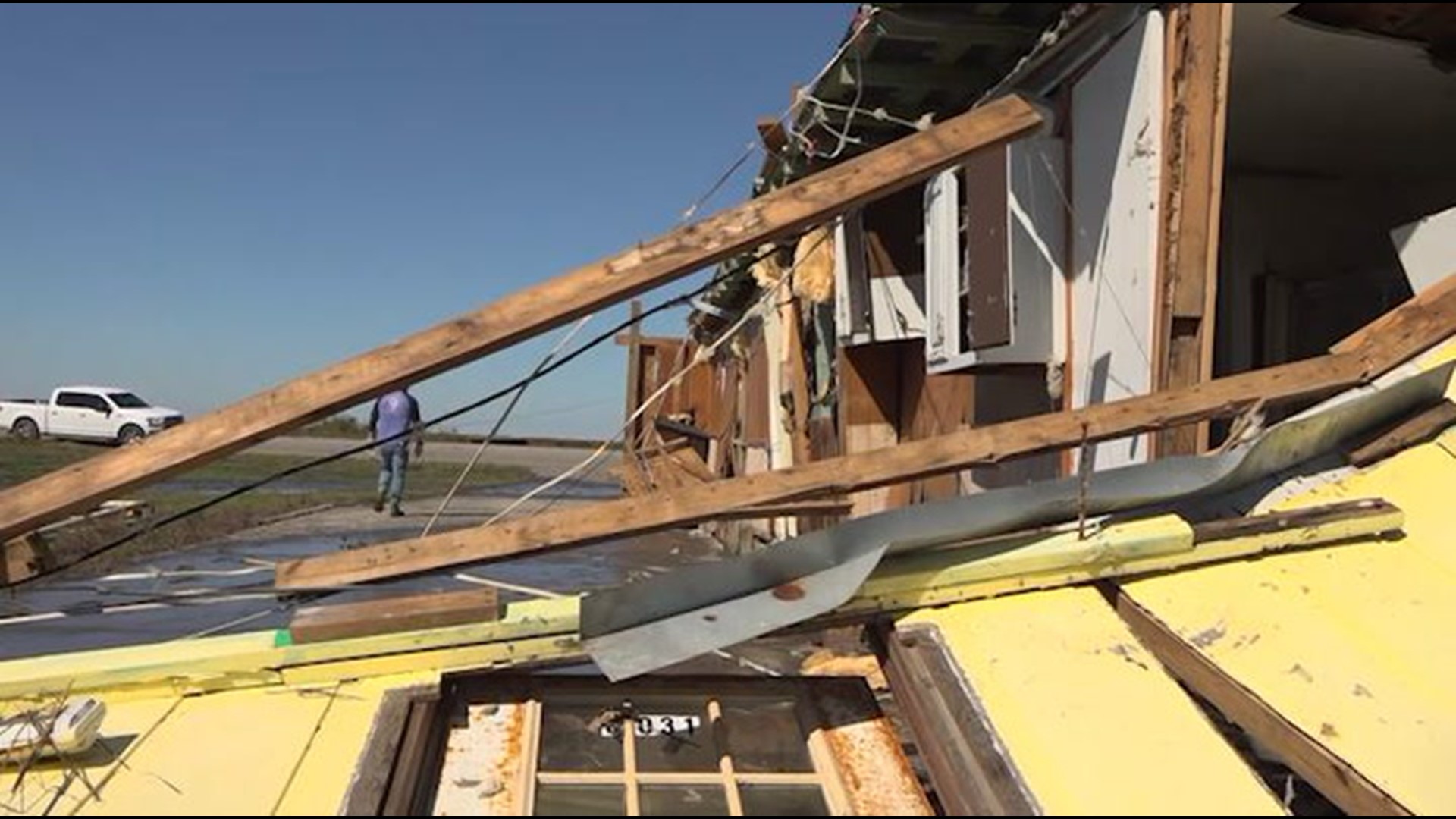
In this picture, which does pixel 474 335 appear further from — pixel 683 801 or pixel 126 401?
pixel 126 401

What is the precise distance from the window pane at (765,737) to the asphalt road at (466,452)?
2169cm

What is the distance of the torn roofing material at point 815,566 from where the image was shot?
293 centimetres

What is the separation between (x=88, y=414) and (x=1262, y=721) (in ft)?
101

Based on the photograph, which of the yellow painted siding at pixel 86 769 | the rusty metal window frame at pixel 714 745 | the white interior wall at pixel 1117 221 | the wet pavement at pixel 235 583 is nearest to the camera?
the yellow painted siding at pixel 86 769

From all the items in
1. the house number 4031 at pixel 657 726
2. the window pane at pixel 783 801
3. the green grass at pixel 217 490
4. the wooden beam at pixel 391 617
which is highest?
the wooden beam at pixel 391 617

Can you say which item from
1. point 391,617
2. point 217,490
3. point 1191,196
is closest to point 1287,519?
point 1191,196

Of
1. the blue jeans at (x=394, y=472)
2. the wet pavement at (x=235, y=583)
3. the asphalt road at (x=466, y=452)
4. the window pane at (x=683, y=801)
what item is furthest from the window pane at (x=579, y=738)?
the asphalt road at (x=466, y=452)

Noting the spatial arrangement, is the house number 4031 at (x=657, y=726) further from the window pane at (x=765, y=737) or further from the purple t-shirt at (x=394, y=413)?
the purple t-shirt at (x=394, y=413)

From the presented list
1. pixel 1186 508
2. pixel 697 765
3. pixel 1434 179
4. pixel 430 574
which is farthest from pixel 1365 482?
pixel 1434 179

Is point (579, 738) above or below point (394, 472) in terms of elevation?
above

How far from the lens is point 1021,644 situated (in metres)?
2.87

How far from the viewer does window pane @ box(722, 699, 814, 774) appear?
277cm

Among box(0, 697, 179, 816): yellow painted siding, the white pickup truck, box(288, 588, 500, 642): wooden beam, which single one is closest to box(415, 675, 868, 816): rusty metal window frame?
box(288, 588, 500, 642): wooden beam

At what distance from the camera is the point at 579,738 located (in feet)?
9.43
